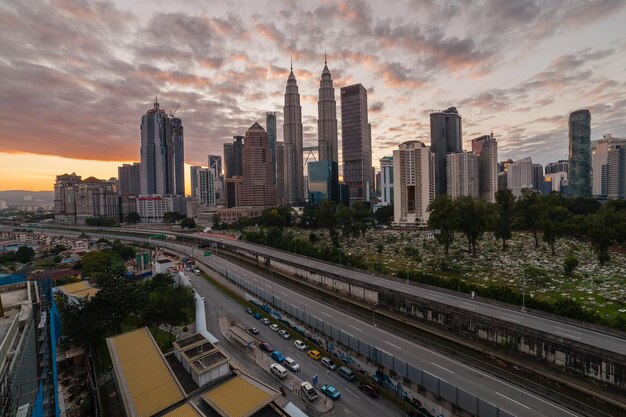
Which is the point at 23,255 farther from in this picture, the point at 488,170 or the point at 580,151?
the point at 580,151

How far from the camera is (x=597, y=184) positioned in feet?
608

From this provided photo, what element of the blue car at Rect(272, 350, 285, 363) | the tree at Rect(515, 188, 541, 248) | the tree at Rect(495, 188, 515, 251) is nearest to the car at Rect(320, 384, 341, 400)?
the blue car at Rect(272, 350, 285, 363)

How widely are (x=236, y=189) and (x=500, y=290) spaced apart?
162 meters

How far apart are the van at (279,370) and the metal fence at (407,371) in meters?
6.01

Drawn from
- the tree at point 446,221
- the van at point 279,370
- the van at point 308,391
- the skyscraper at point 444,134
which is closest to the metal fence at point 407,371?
the van at point 308,391

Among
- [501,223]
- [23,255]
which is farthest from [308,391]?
[23,255]

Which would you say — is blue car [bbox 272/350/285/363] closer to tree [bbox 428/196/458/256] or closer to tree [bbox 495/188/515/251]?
tree [bbox 428/196/458/256]

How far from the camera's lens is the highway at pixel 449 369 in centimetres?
1876

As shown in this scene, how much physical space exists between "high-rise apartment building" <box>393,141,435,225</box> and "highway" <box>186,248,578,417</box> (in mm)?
77352

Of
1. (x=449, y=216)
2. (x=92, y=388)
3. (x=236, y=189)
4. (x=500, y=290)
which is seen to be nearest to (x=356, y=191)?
(x=236, y=189)

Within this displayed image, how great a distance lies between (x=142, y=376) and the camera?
1902 centimetres

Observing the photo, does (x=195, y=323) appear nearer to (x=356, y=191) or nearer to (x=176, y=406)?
(x=176, y=406)

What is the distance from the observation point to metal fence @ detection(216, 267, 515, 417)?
17922 millimetres

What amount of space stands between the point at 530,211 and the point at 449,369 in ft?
184
